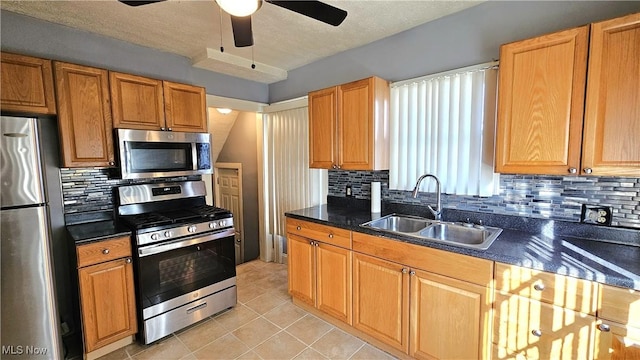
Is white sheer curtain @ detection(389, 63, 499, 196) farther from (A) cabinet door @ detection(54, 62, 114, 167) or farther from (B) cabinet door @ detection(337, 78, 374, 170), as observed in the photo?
(A) cabinet door @ detection(54, 62, 114, 167)

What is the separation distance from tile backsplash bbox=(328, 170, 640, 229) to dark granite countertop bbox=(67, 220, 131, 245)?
96.9 inches

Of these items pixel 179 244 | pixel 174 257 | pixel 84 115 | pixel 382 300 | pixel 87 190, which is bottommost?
pixel 382 300

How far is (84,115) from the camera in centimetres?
205

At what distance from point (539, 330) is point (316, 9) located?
204cm

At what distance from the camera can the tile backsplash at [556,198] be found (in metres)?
1.56

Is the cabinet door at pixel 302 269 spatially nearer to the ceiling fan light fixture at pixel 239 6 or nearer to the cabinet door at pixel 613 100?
the ceiling fan light fixture at pixel 239 6

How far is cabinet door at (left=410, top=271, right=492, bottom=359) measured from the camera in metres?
1.54

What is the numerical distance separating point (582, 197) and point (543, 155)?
448 mm

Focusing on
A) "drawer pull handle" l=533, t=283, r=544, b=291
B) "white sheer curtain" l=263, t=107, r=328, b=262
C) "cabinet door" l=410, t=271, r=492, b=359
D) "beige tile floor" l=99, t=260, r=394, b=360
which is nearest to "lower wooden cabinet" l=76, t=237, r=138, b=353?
"beige tile floor" l=99, t=260, r=394, b=360

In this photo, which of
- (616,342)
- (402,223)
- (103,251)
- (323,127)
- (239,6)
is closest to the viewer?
(616,342)

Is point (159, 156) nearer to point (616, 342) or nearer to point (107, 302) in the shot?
point (107, 302)

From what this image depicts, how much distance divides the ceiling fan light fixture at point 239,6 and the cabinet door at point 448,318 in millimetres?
1809

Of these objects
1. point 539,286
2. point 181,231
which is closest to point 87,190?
point 181,231

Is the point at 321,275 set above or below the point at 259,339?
above
